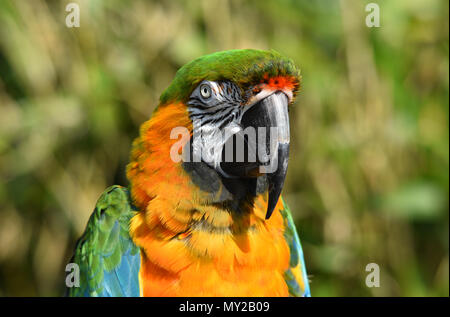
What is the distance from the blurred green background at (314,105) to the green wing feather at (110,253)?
1.01 metres

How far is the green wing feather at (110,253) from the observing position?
133 cm

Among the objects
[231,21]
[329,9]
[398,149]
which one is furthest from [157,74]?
[398,149]

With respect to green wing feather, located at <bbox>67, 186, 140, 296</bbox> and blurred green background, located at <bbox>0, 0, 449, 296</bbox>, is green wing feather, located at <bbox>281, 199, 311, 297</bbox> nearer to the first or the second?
green wing feather, located at <bbox>67, 186, 140, 296</bbox>

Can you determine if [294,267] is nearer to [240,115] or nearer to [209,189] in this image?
[209,189]

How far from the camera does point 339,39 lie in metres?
2.30

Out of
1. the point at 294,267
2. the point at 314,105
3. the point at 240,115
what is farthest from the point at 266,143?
the point at 314,105

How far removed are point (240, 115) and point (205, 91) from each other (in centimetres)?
11

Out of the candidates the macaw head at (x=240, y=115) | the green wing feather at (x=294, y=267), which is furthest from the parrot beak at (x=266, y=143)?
the green wing feather at (x=294, y=267)

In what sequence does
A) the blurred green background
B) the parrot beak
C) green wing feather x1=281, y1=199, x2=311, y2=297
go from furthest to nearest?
the blurred green background < green wing feather x1=281, y1=199, x2=311, y2=297 < the parrot beak

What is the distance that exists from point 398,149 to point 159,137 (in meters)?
1.45

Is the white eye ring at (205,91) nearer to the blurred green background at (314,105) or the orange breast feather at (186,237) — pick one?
the orange breast feather at (186,237)

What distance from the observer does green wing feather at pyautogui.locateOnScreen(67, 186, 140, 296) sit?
4.36 ft

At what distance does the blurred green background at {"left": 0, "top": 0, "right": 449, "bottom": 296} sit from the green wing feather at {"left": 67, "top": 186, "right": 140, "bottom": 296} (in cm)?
101

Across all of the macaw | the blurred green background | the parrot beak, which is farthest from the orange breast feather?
the blurred green background
